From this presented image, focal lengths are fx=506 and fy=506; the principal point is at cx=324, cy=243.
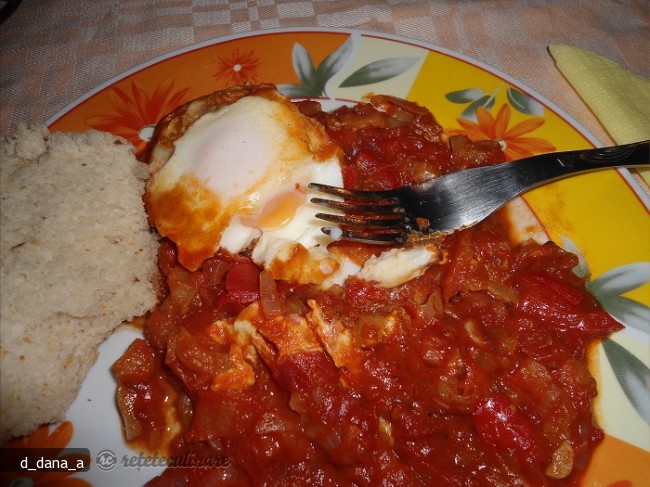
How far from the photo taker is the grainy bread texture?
3105 mm

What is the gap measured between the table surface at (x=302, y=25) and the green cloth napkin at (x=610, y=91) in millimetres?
210

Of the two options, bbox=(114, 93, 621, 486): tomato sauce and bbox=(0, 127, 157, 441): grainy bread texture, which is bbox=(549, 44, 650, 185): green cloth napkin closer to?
bbox=(114, 93, 621, 486): tomato sauce

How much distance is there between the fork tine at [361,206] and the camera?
10.7 ft

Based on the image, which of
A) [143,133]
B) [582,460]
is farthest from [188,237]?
[582,460]

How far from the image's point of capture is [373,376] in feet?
10.4

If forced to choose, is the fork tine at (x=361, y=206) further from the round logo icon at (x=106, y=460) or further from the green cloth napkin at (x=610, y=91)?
the green cloth napkin at (x=610, y=91)

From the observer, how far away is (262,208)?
3.36 meters

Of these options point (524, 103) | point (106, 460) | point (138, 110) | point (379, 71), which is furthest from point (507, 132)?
point (106, 460)

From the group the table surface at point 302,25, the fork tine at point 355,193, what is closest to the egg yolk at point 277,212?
the fork tine at point 355,193

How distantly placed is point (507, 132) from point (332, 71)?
162 cm

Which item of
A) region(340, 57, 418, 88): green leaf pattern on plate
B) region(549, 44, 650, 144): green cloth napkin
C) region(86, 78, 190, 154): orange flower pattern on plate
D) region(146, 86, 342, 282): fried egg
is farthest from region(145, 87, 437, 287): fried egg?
region(549, 44, 650, 144): green cloth napkin

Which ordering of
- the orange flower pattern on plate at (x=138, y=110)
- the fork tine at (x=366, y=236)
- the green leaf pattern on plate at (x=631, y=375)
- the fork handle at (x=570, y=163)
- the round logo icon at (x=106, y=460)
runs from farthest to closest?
the orange flower pattern on plate at (x=138, y=110) < the fork handle at (x=570, y=163) < the fork tine at (x=366, y=236) < the green leaf pattern on plate at (x=631, y=375) < the round logo icon at (x=106, y=460)

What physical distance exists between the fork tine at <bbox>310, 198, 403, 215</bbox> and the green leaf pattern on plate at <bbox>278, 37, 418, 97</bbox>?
1495 mm

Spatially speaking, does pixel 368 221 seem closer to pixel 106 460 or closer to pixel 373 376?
pixel 373 376
